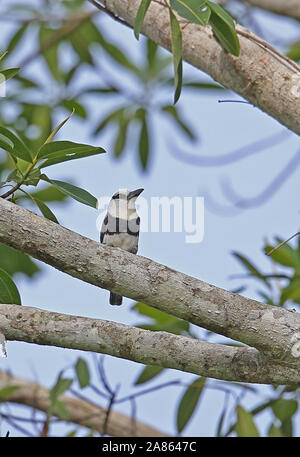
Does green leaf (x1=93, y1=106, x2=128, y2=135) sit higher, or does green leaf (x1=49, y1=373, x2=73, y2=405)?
green leaf (x1=93, y1=106, x2=128, y2=135)

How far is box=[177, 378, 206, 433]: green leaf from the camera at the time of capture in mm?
3645

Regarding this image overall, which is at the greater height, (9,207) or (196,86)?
(196,86)

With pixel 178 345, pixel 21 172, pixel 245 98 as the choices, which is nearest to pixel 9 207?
pixel 21 172

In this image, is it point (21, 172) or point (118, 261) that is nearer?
point (118, 261)

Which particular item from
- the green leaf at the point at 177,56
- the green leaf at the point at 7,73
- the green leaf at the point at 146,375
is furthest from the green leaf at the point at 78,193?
the green leaf at the point at 146,375

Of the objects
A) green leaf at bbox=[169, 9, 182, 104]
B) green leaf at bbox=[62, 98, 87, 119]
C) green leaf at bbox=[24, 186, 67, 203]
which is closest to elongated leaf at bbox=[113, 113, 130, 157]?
green leaf at bbox=[62, 98, 87, 119]

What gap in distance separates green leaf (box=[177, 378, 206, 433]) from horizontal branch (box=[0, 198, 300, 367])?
5.15 feet

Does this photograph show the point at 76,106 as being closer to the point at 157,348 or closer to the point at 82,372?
the point at 82,372

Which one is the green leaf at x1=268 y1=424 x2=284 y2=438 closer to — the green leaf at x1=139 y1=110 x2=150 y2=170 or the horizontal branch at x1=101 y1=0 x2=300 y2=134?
the horizontal branch at x1=101 y1=0 x2=300 y2=134

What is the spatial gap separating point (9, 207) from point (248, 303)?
0.73 m
